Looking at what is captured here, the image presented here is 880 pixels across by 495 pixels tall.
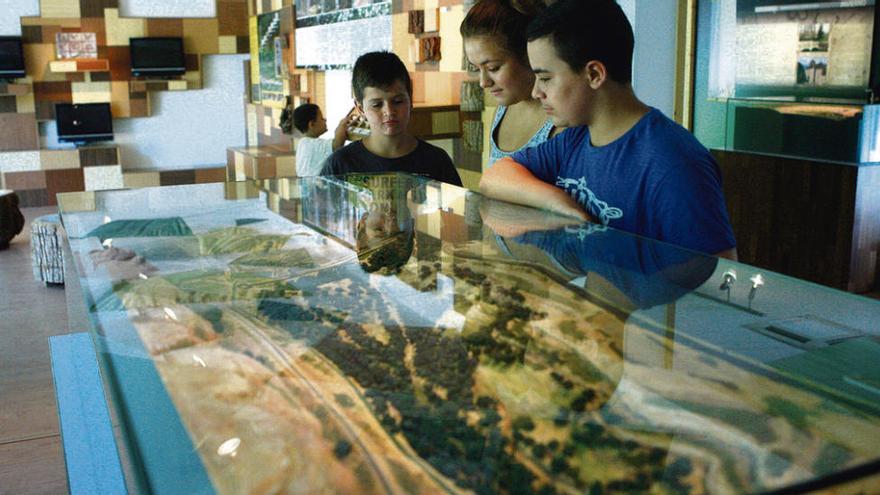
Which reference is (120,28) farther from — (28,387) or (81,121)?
(28,387)

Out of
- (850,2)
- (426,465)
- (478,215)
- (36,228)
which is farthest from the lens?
(36,228)

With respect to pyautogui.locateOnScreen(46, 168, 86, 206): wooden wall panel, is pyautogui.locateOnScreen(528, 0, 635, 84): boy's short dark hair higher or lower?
higher

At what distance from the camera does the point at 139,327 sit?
3.53 ft

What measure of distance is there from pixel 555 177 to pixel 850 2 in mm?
2633

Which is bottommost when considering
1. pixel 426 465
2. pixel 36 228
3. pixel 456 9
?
pixel 36 228

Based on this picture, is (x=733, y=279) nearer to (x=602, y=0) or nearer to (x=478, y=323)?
(x=478, y=323)

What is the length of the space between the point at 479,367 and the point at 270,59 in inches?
313

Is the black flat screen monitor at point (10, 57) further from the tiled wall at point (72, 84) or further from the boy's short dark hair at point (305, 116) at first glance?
the boy's short dark hair at point (305, 116)

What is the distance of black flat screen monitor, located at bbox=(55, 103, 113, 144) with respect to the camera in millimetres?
8531

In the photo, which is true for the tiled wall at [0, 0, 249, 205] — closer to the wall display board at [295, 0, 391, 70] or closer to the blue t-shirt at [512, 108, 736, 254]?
the wall display board at [295, 0, 391, 70]

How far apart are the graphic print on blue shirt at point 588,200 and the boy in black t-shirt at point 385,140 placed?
3.03 ft

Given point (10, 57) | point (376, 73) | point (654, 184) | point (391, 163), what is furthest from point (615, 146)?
point (10, 57)

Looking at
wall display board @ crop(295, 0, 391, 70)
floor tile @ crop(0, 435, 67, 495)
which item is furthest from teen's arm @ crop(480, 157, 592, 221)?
wall display board @ crop(295, 0, 391, 70)

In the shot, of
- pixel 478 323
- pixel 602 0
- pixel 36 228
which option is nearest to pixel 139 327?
pixel 478 323
